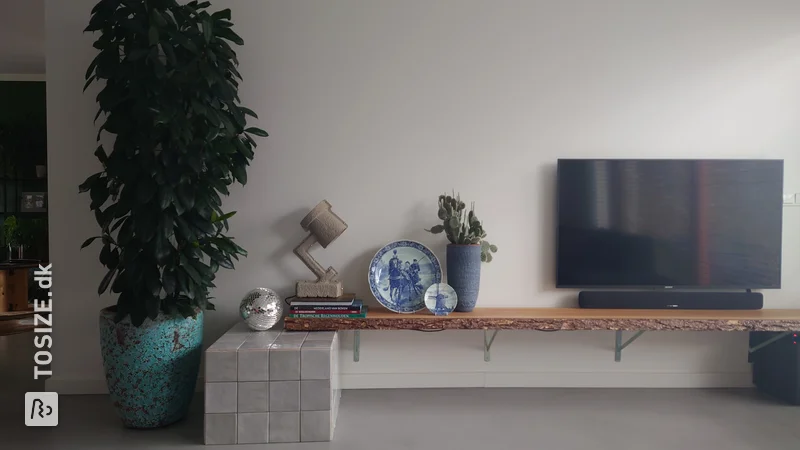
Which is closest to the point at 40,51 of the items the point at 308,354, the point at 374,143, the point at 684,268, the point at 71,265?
the point at 71,265

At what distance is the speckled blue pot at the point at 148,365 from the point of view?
87.5 inches

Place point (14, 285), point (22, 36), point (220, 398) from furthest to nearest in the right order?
point (14, 285) < point (22, 36) < point (220, 398)

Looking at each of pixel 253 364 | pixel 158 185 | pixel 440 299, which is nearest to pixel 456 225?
pixel 440 299

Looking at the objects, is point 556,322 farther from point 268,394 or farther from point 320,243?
point 268,394

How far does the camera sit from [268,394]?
7.11ft

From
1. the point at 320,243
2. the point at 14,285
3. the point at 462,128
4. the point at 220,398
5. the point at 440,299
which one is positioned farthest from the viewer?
the point at 14,285

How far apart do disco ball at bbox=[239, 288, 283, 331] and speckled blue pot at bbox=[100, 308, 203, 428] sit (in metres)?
0.24

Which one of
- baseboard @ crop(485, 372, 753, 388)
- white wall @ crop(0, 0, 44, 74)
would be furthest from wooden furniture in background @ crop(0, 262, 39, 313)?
baseboard @ crop(485, 372, 753, 388)

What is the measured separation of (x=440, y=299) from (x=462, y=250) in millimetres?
271

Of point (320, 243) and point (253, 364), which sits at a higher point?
point (320, 243)

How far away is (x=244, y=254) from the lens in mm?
2613

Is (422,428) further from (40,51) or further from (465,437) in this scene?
(40,51)

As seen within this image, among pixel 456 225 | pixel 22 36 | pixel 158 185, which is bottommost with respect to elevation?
pixel 456 225

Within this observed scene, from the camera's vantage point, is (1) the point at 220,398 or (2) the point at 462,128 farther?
(2) the point at 462,128
